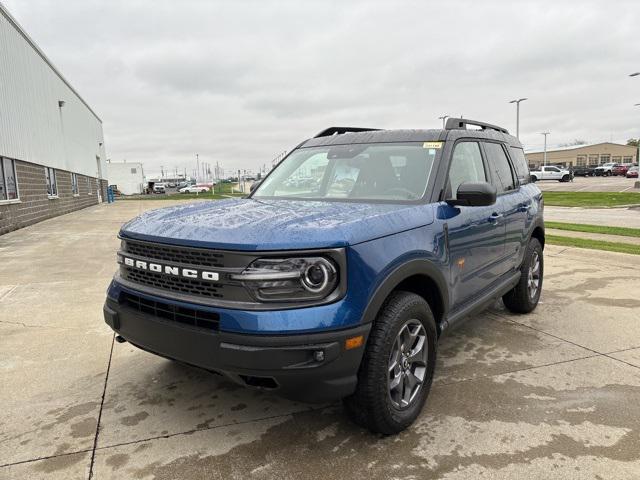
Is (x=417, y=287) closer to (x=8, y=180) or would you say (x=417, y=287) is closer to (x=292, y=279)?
(x=292, y=279)

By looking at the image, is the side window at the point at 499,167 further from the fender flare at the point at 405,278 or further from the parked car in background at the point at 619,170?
the parked car in background at the point at 619,170

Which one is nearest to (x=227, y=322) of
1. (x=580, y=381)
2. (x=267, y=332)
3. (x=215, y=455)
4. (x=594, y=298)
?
(x=267, y=332)

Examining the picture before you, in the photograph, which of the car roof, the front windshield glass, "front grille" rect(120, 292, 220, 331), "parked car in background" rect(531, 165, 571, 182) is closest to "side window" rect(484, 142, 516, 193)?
the car roof

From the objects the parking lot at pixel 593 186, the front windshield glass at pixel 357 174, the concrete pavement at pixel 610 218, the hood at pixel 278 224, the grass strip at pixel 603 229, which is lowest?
the concrete pavement at pixel 610 218

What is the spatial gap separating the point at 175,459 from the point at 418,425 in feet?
4.80

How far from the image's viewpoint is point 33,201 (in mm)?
16688

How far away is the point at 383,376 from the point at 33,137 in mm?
19350

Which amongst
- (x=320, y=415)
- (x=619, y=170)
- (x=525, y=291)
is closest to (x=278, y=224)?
(x=320, y=415)

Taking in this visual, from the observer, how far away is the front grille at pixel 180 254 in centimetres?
246

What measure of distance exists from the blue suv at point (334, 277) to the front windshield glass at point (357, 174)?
0.01 meters

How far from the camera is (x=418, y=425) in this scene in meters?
2.95

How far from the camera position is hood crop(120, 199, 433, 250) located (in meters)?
2.38

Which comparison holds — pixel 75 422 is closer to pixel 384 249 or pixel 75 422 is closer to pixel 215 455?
pixel 215 455

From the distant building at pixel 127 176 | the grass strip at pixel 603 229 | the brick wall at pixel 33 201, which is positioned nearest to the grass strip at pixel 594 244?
the grass strip at pixel 603 229
